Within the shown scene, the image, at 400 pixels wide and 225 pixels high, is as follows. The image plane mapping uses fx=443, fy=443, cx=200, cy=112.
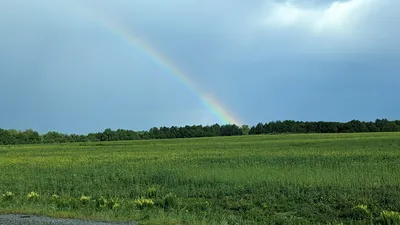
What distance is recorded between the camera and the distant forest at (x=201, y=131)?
153125 mm

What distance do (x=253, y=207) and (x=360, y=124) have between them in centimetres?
14528

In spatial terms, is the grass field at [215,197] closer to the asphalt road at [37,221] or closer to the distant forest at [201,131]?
the asphalt road at [37,221]

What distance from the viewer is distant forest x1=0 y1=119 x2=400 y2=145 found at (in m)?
153

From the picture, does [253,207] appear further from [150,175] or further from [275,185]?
[150,175]

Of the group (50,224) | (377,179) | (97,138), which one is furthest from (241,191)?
(97,138)

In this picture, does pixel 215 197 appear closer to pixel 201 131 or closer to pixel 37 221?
pixel 37 221

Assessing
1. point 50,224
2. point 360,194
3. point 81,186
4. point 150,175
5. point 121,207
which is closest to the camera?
point 50,224

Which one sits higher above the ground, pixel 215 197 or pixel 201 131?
pixel 201 131

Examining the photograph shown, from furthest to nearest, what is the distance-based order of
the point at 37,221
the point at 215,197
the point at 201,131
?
the point at 201,131
the point at 215,197
the point at 37,221

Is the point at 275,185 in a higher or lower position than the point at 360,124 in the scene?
lower

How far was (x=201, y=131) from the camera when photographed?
180 m

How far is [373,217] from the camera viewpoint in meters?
15.3

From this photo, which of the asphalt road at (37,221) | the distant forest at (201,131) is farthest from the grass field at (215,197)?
the distant forest at (201,131)

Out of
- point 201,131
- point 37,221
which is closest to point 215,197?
point 37,221
